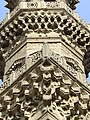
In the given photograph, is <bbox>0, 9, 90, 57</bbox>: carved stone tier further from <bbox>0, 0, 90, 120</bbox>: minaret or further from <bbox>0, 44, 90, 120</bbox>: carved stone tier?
<bbox>0, 44, 90, 120</bbox>: carved stone tier

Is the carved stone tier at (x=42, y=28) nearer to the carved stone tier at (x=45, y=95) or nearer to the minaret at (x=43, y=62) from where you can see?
the minaret at (x=43, y=62)

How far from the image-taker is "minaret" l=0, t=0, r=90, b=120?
55.7 feet

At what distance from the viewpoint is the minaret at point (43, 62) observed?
1698 centimetres

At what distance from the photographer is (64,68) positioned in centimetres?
1792

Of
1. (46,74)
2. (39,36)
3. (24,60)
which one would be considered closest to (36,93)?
(46,74)

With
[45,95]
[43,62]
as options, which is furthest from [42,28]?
[45,95]

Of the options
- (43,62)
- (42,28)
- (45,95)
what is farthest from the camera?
(42,28)

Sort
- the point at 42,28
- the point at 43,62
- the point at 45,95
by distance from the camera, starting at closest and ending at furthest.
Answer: the point at 45,95, the point at 43,62, the point at 42,28

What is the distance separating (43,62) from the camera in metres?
17.5

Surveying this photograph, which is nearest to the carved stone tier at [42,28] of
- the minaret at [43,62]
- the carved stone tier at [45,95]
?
the minaret at [43,62]

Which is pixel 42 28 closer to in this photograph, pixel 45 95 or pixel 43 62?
pixel 43 62

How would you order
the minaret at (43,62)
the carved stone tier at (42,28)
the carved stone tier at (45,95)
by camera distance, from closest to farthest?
the carved stone tier at (45,95), the minaret at (43,62), the carved stone tier at (42,28)

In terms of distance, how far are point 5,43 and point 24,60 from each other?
3049mm

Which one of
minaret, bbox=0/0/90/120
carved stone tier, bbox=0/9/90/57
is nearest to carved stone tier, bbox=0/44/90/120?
minaret, bbox=0/0/90/120
